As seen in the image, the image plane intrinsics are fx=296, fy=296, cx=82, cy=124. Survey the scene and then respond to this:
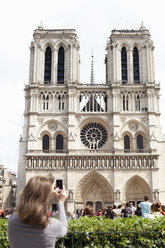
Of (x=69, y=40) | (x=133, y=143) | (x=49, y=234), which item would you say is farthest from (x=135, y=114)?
(x=49, y=234)

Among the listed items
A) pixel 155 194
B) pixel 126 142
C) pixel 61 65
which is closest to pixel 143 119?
pixel 126 142

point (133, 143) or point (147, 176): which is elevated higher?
point (133, 143)

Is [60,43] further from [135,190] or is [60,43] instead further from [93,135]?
[135,190]

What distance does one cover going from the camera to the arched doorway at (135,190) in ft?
96.9

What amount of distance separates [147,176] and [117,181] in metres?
3.06

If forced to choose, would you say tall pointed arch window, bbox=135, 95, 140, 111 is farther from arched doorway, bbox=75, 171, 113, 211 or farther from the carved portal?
arched doorway, bbox=75, 171, 113, 211

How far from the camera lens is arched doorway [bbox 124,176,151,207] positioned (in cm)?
2955

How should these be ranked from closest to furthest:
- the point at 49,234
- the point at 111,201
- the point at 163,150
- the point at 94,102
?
the point at 49,234
the point at 111,201
the point at 163,150
the point at 94,102

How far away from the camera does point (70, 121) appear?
1246 inches

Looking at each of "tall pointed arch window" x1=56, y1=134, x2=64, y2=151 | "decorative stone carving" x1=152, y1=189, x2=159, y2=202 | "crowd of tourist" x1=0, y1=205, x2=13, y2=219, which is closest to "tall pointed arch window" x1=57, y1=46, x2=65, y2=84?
"tall pointed arch window" x1=56, y1=134, x2=64, y2=151

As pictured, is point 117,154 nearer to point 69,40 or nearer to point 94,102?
point 94,102

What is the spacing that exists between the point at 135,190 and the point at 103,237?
24.5 meters

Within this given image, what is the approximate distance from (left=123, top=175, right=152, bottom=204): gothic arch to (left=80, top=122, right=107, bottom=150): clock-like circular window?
514 cm

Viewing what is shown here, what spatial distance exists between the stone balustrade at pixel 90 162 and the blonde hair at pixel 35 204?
89.9ft
